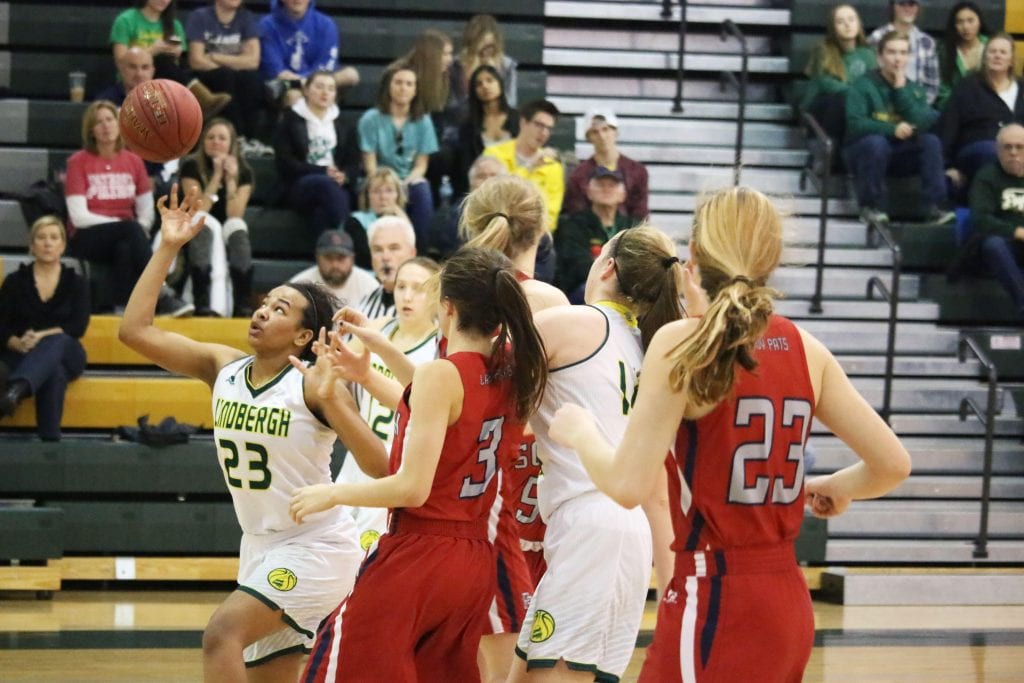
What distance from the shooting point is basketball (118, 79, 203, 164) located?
261 inches

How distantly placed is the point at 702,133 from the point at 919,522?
3.83 meters

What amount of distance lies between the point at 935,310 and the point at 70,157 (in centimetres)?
595

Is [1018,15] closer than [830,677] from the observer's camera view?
No

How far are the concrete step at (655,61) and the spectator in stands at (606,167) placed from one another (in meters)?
2.40

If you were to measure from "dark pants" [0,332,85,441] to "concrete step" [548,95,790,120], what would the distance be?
469cm

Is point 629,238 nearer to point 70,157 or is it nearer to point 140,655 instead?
point 140,655

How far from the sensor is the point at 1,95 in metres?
11.4

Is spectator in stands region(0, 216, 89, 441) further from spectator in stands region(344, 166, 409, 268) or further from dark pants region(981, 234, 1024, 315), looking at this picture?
dark pants region(981, 234, 1024, 315)

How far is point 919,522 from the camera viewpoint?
9898 mm

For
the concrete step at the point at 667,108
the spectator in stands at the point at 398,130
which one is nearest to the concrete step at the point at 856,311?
the concrete step at the point at 667,108

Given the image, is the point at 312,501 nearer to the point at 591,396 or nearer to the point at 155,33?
the point at 591,396

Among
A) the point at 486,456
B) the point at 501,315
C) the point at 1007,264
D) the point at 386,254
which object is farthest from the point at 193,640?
the point at 1007,264

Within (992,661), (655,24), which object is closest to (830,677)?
(992,661)

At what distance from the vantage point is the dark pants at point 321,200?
10.3 m
